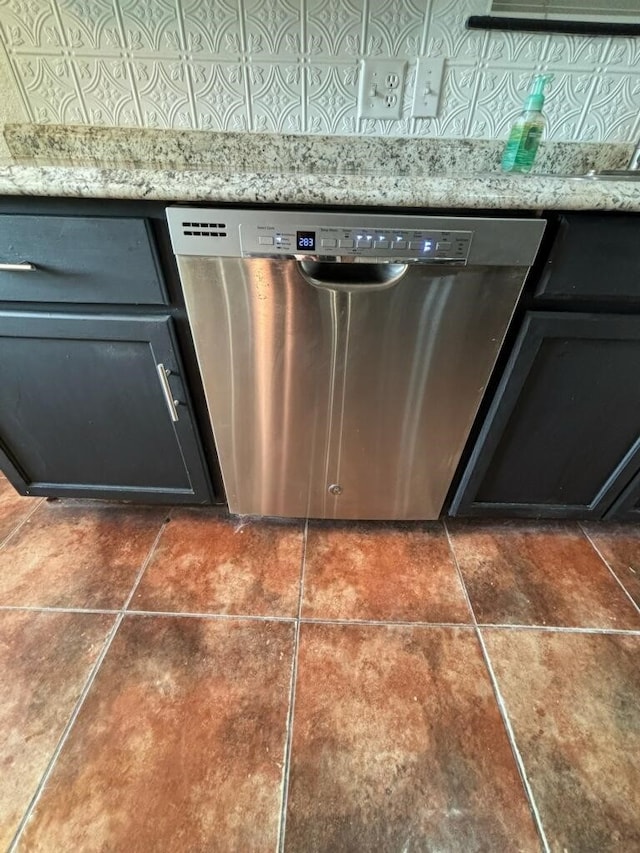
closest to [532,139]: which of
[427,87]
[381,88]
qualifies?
[427,87]

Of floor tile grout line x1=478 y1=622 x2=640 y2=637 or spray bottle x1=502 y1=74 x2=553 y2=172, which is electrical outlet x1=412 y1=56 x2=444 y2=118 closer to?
spray bottle x1=502 y1=74 x2=553 y2=172

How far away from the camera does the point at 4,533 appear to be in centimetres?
114

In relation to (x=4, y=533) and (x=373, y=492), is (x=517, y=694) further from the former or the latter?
(x=4, y=533)

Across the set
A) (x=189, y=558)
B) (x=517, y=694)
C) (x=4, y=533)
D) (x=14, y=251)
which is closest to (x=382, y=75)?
(x=14, y=251)

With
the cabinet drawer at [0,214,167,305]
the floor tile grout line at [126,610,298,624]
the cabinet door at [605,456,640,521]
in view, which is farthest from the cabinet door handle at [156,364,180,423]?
the cabinet door at [605,456,640,521]

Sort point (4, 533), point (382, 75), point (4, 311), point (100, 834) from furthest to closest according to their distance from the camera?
point (4, 533) → point (382, 75) → point (4, 311) → point (100, 834)

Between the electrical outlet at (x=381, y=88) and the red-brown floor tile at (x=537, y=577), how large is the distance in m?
1.23

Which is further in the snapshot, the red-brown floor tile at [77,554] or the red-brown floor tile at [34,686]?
the red-brown floor tile at [77,554]

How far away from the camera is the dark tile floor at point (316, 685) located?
2.13 ft

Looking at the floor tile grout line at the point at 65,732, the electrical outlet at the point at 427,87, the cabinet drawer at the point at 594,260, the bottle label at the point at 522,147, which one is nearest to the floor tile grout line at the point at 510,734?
the cabinet drawer at the point at 594,260

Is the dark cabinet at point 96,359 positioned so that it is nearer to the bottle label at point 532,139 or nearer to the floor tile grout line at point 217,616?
the floor tile grout line at point 217,616

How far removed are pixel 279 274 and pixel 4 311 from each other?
0.59 meters

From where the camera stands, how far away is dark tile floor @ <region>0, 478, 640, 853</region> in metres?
Answer: 0.65

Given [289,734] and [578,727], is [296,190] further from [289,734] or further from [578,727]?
[578,727]
